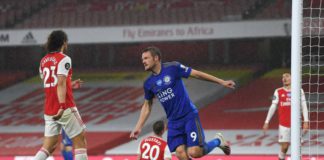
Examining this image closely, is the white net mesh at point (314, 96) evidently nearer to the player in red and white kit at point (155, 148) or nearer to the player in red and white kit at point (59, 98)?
the player in red and white kit at point (155, 148)

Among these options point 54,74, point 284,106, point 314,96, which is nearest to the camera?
point 54,74

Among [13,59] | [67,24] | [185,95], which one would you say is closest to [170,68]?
[185,95]

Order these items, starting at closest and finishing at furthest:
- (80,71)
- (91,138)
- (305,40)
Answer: (91,138), (305,40), (80,71)

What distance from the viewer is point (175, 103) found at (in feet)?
26.8

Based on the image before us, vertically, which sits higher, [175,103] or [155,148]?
[175,103]

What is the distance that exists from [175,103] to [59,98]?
1371 millimetres

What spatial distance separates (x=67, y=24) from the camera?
21.8 m

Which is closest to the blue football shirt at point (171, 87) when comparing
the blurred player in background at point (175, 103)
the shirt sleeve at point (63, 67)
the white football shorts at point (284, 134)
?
the blurred player in background at point (175, 103)

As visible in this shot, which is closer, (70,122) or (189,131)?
(70,122)

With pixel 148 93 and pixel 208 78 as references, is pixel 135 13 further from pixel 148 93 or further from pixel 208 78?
pixel 208 78

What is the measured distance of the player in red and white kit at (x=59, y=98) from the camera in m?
7.51

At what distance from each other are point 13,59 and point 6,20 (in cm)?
238

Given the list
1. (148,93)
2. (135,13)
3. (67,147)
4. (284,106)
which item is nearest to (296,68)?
(148,93)

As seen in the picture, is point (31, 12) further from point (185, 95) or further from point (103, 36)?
point (185, 95)
